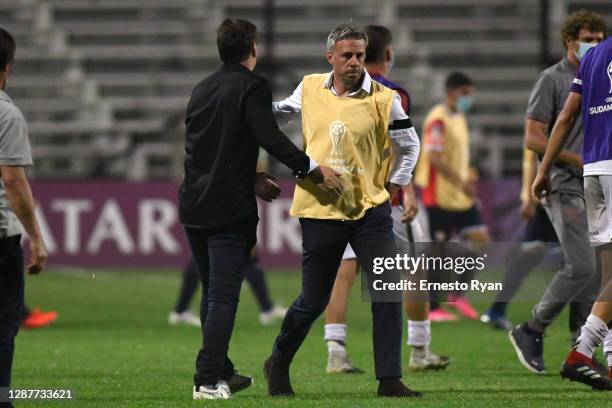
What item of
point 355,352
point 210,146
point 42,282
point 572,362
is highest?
point 210,146

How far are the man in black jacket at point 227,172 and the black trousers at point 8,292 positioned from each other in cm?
111

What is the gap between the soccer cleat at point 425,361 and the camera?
8.80 m

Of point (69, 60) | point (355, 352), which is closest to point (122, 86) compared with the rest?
point (69, 60)

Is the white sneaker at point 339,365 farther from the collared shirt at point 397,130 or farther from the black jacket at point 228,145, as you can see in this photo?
the black jacket at point 228,145

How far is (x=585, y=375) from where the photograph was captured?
7.20 metres

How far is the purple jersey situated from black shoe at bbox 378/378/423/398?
1587 millimetres

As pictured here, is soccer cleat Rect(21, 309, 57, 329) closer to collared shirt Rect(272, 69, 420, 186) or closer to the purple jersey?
collared shirt Rect(272, 69, 420, 186)

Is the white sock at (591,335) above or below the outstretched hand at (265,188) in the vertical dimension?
below

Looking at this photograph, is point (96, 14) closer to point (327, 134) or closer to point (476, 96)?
point (476, 96)

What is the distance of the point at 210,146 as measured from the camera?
7004 mm

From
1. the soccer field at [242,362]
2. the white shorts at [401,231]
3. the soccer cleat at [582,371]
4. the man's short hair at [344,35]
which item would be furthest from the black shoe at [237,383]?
the man's short hair at [344,35]

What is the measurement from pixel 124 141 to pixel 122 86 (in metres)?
1.80

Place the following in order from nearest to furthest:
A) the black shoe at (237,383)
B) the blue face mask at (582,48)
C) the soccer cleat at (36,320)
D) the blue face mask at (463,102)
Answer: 1. the black shoe at (237,383)
2. the blue face mask at (582,48)
3. the soccer cleat at (36,320)
4. the blue face mask at (463,102)

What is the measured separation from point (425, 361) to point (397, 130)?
2.07 metres
